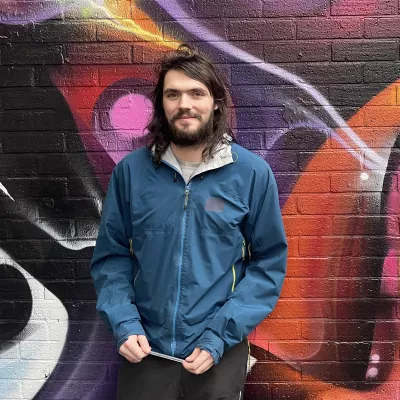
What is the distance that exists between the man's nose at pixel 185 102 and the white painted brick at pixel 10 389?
2.02 m

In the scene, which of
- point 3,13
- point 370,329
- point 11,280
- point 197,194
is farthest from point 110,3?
point 370,329

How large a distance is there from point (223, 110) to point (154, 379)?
3.71 feet

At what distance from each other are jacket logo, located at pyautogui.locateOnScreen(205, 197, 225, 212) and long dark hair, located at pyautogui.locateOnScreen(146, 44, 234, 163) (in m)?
0.17

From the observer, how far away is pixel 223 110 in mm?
2289

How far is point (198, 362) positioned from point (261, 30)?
1.83 metres

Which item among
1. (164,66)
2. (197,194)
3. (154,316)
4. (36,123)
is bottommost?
(154,316)

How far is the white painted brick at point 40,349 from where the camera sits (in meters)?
3.10

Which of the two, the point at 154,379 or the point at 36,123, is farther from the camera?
the point at 36,123

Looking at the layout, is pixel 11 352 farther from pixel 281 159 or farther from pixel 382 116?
pixel 382 116

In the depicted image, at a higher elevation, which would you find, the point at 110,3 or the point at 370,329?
the point at 110,3

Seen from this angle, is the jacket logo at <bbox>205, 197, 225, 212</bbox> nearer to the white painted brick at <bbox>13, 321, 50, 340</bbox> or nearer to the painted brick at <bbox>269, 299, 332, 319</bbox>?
the painted brick at <bbox>269, 299, 332, 319</bbox>

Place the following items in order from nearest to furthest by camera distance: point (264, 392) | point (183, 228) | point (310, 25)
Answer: point (183, 228) < point (310, 25) < point (264, 392)

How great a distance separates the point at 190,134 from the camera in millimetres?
2098

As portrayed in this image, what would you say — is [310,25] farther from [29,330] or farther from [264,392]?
[29,330]
